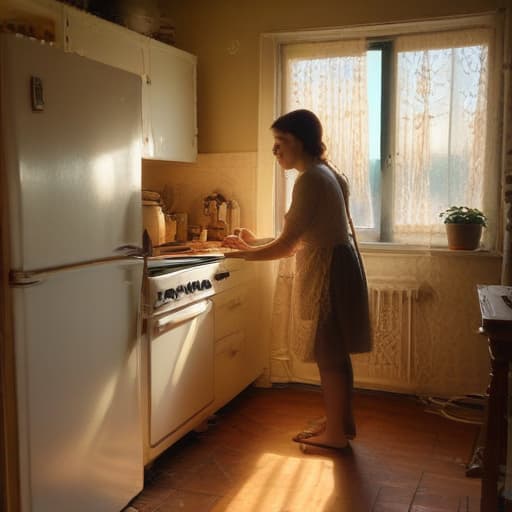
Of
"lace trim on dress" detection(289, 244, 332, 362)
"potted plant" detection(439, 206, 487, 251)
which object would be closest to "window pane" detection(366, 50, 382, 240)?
"potted plant" detection(439, 206, 487, 251)

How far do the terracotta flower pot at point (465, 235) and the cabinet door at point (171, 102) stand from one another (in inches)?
58.8

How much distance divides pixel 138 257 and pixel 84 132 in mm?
488

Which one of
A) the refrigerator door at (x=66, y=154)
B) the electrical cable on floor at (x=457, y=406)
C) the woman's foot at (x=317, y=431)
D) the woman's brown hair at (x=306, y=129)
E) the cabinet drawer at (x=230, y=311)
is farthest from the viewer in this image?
the electrical cable on floor at (x=457, y=406)

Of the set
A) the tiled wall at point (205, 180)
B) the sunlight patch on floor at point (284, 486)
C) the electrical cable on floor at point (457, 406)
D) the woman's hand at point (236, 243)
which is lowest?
the sunlight patch on floor at point (284, 486)

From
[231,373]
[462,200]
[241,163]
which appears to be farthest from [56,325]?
[462,200]

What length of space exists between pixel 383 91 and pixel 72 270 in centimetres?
217

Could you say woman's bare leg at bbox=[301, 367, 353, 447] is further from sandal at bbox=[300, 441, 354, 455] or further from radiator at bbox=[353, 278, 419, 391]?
radiator at bbox=[353, 278, 419, 391]

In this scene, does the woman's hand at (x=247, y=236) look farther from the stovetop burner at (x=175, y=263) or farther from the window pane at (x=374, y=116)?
the window pane at (x=374, y=116)

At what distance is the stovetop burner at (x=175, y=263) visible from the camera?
7.69ft

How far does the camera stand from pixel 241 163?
11.5ft

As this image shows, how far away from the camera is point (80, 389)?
5.96 ft

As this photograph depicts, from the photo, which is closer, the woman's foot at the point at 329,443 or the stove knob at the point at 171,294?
the stove knob at the point at 171,294

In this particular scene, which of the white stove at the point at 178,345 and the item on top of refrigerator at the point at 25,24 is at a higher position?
the item on top of refrigerator at the point at 25,24

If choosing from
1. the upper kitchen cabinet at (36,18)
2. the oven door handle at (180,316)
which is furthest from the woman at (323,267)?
the upper kitchen cabinet at (36,18)
